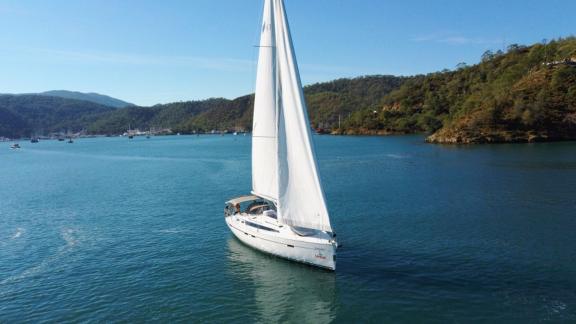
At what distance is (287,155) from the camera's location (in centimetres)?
2834

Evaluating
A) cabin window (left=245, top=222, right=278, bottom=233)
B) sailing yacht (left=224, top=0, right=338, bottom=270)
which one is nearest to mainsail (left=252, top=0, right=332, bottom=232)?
sailing yacht (left=224, top=0, right=338, bottom=270)

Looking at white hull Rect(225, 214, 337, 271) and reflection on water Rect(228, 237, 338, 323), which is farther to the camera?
white hull Rect(225, 214, 337, 271)

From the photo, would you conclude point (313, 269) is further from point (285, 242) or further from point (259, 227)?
point (259, 227)

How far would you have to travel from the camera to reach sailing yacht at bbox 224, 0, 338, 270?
2689 cm

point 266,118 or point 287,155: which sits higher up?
point 266,118

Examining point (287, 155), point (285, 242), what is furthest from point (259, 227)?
point (287, 155)

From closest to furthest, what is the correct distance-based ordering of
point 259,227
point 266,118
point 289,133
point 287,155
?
point 289,133
point 287,155
point 266,118
point 259,227

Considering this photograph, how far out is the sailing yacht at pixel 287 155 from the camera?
1059 inches

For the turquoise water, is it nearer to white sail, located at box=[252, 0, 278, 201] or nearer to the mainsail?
the mainsail

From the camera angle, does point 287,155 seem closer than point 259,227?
Yes

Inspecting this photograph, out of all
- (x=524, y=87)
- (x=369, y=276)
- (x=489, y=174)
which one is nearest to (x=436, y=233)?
(x=369, y=276)

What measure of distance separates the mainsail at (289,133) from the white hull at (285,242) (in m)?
0.98

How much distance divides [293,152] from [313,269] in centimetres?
797

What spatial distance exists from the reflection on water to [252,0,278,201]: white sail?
505cm
